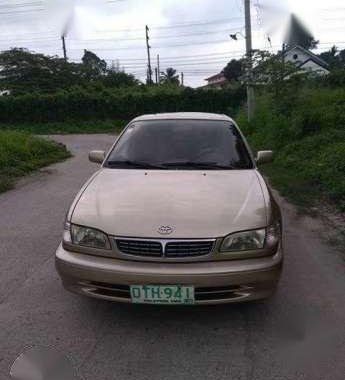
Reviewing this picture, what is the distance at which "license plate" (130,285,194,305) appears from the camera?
3186 mm

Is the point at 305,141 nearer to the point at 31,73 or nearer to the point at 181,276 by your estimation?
the point at 181,276

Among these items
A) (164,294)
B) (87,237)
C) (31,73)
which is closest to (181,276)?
(164,294)

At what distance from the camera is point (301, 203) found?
24.4ft

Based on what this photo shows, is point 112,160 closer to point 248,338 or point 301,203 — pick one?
point 248,338

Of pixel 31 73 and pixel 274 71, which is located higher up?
pixel 31 73

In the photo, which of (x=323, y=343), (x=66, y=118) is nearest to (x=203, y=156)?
(x=323, y=343)

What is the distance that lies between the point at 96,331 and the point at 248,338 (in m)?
1.11

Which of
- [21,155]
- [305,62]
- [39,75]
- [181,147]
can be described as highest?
[39,75]

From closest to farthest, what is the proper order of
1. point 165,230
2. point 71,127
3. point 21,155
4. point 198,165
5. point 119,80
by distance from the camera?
point 165,230, point 198,165, point 21,155, point 71,127, point 119,80

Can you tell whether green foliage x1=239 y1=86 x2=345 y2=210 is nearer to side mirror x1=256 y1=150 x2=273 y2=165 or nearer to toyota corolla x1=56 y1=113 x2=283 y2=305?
side mirror x1=256 y1=150 x2=273 y2=165

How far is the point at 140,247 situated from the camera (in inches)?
129

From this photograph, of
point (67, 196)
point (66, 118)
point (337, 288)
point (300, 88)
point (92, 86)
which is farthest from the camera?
point (92, 86)

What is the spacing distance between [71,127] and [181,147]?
27.4 metres

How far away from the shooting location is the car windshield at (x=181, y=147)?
4.51 m
